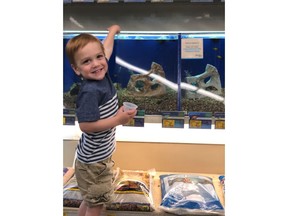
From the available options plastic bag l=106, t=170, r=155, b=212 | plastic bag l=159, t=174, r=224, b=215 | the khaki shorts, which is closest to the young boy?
the khaki shorts

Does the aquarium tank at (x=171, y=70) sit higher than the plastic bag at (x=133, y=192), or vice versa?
the aquarium tank at (x=171, y=70)

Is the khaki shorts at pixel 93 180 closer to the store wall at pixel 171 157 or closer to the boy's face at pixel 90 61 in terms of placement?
the store wall at pixel 171 157

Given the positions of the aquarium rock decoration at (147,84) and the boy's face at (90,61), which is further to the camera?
the aquarium rock decoration at (147,84)

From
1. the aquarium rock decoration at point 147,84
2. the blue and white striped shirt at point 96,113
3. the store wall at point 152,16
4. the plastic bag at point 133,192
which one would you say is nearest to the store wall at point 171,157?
the plastic bag at point 133,192

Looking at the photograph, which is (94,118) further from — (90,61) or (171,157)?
(171,157)

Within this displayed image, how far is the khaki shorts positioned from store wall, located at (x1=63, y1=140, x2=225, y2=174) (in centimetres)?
14

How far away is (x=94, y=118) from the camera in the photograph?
3.65 feet

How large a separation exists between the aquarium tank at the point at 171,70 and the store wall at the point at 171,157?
0.19m

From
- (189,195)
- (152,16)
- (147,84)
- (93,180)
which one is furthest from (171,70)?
(93,180)

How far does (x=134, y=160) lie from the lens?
4.92 ft

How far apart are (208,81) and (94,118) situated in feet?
2.33

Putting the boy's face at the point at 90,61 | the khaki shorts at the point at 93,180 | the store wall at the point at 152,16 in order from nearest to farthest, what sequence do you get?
the boy's face at the point at 90,61 → the khaki shorts at the point at 93,180 → the store wall at the point at 152,16

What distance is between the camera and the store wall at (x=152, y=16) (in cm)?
154
